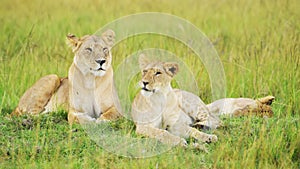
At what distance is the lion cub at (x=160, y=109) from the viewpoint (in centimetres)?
586

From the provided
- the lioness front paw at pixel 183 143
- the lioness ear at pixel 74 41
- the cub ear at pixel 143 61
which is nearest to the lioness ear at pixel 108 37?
the lioness ear at pixel 74 41

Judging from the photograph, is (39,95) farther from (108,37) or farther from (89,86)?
(108,37)

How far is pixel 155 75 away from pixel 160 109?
321 mm

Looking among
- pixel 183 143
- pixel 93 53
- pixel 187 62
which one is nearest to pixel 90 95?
pixel 93 53

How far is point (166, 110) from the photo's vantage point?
20.0 ft

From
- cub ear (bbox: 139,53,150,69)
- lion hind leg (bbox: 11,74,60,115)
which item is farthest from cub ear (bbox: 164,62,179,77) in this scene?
lion hind leg (bbox: 11,74,60,115)

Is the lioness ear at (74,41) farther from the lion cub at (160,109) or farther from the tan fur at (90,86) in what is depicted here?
the lion cub at (160,109)

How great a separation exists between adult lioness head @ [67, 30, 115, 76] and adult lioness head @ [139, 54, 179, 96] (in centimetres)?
44

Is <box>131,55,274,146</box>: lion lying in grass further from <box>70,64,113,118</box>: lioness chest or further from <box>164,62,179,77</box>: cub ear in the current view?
<box>70,64,113,118</box>: lioness chest

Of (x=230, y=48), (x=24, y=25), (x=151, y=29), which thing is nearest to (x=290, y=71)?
(x=230, y=48)

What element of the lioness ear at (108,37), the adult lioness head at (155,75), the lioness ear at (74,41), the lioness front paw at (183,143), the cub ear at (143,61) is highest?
the lioness ear at (108,37)

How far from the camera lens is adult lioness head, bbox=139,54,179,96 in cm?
585

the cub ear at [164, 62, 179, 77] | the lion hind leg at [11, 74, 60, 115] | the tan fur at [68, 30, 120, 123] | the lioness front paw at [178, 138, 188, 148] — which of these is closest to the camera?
the lioness front paw at [178, 138, 188, 148]

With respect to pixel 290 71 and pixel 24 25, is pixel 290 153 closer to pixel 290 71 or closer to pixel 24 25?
pixel 290 71
